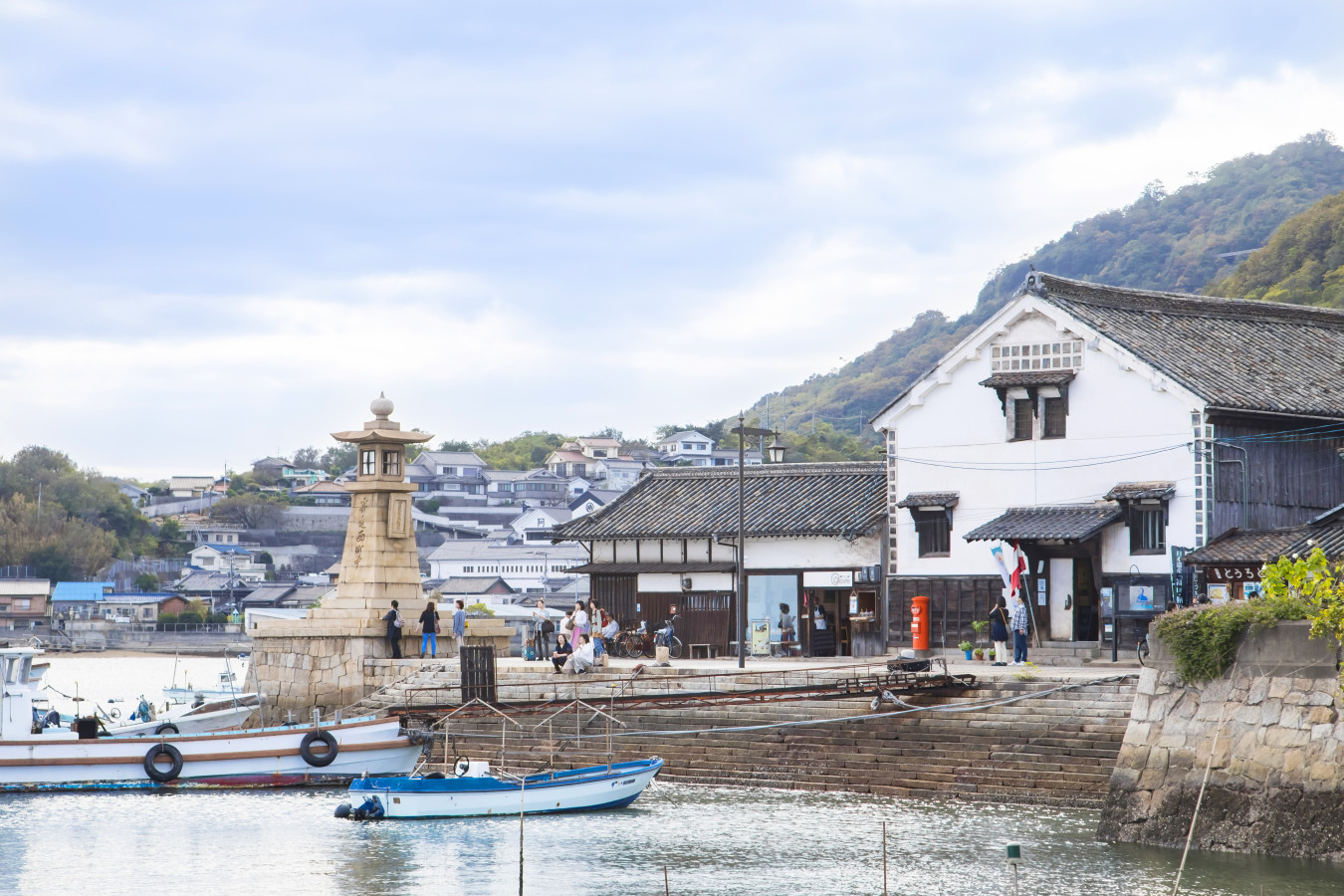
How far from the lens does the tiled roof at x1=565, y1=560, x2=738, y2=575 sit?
143ft

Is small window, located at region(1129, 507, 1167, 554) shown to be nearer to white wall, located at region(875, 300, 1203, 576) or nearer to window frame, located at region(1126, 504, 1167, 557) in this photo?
window frame, located at region(1126, 504, 1167, 557)

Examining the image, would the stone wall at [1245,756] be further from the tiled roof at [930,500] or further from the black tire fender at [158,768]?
the black tire fender at [158,768]

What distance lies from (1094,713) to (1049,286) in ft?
45.7

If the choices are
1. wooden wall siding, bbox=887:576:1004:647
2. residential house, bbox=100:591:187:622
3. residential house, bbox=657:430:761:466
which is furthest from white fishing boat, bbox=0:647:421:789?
residential house, bbox=657:430:761:466

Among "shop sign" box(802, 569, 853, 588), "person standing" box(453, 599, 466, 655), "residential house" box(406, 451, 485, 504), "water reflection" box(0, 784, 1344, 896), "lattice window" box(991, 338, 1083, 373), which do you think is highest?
"residential house" box(406, 451, 485, 504)

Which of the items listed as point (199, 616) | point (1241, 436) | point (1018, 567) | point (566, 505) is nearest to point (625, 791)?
point (1018, 567)

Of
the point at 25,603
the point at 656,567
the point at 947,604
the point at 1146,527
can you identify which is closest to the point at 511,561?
the point at 25,603

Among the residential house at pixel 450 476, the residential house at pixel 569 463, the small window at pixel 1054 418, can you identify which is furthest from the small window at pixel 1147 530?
the residential house at pixel 569 463

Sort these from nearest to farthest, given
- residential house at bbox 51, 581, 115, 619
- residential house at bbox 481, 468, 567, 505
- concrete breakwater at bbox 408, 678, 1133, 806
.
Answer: concrete breakwater at bbox 408, 678, 1133, 806 < residential house at bbox 51, 581, 115, 619 < residential house at bbox 481, 468, 567, 505

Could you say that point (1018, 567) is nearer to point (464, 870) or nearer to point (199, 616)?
point (464, 870)

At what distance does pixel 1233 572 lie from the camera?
33656 millimetres

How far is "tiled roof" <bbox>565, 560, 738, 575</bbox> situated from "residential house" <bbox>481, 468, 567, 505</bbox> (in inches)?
4671

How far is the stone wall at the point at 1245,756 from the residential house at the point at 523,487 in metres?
142

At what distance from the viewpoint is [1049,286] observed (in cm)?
3831
